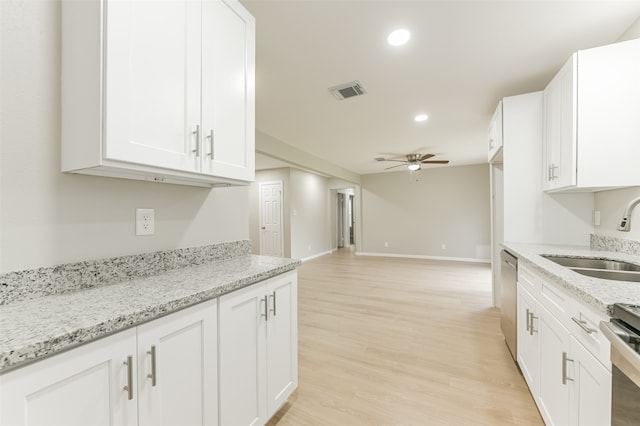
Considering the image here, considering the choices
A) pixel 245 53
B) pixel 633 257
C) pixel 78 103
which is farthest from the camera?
pixel 633 257

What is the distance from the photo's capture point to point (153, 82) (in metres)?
1.09

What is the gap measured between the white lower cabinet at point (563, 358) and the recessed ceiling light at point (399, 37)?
1.83m

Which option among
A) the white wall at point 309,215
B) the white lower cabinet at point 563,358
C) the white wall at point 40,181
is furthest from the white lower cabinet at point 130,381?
the white wall at point 309,215

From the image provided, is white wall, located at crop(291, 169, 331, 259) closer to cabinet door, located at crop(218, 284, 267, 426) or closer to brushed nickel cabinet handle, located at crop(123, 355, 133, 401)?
cabinet door, located at crop(218, 284, 267, 426)

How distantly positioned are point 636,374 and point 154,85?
1.86 m

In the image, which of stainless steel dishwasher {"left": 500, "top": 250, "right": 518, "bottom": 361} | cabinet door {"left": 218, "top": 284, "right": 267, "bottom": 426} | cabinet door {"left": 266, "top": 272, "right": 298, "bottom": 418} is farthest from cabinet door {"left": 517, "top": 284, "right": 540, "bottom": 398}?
cabinet door {"left": 218, "top": 284, "right": 267, "bottom": 426}

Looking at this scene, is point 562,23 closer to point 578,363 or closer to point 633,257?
point 633,257

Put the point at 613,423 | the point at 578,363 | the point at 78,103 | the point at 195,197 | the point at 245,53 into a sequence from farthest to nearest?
the point at 195,197, the point at 245,53, the point at 578,363, the point at 78,103, the point at 613,423

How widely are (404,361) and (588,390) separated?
4.47 ft

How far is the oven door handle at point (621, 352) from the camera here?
0.75 meters

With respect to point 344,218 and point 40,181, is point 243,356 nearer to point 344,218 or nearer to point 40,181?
point 40,181

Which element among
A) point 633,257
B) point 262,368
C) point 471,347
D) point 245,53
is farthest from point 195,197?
point 633,257

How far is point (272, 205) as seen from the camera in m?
6.92

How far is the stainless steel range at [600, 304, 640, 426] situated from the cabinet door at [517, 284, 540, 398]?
82cm
